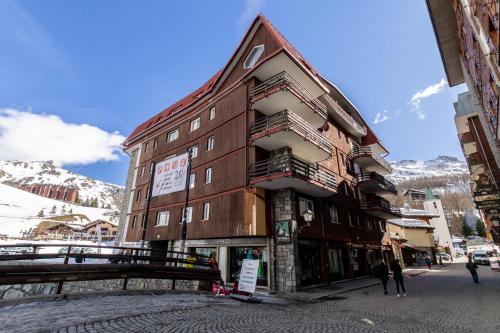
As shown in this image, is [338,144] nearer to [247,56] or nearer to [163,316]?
[247,56]

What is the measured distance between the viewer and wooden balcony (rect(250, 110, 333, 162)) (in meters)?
17.4

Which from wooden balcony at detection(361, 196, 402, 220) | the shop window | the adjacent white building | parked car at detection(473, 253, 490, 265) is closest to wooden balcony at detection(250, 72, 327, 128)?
the shop window

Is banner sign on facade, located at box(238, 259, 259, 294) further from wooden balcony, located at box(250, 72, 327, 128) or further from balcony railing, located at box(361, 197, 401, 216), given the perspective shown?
balcony railing, located at box(361, 197, 401, 216)

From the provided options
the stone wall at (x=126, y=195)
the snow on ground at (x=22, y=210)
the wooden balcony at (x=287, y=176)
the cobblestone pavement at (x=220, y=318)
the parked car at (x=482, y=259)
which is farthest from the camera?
the snow on ground at (x=22, y=210)

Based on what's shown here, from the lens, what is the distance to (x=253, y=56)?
21.6 m

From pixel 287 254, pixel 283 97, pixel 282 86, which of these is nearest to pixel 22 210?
pixel 283 97

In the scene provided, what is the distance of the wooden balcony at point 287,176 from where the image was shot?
53.6 ft

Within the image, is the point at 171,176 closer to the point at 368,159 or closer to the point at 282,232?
the point at 282,232

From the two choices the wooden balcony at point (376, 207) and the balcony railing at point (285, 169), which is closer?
the balcony railing at point (285, 169)

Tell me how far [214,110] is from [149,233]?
547 inches

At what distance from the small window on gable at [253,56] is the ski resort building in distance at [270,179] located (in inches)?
3.6

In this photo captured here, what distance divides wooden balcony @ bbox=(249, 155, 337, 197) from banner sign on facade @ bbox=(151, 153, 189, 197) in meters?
4.83

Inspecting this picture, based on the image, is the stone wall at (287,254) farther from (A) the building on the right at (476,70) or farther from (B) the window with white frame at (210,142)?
(A) the building on the right at (476,70)

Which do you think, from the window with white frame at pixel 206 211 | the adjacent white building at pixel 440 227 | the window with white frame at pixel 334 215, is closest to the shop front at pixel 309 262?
the window with white frame at pixel 334 215
